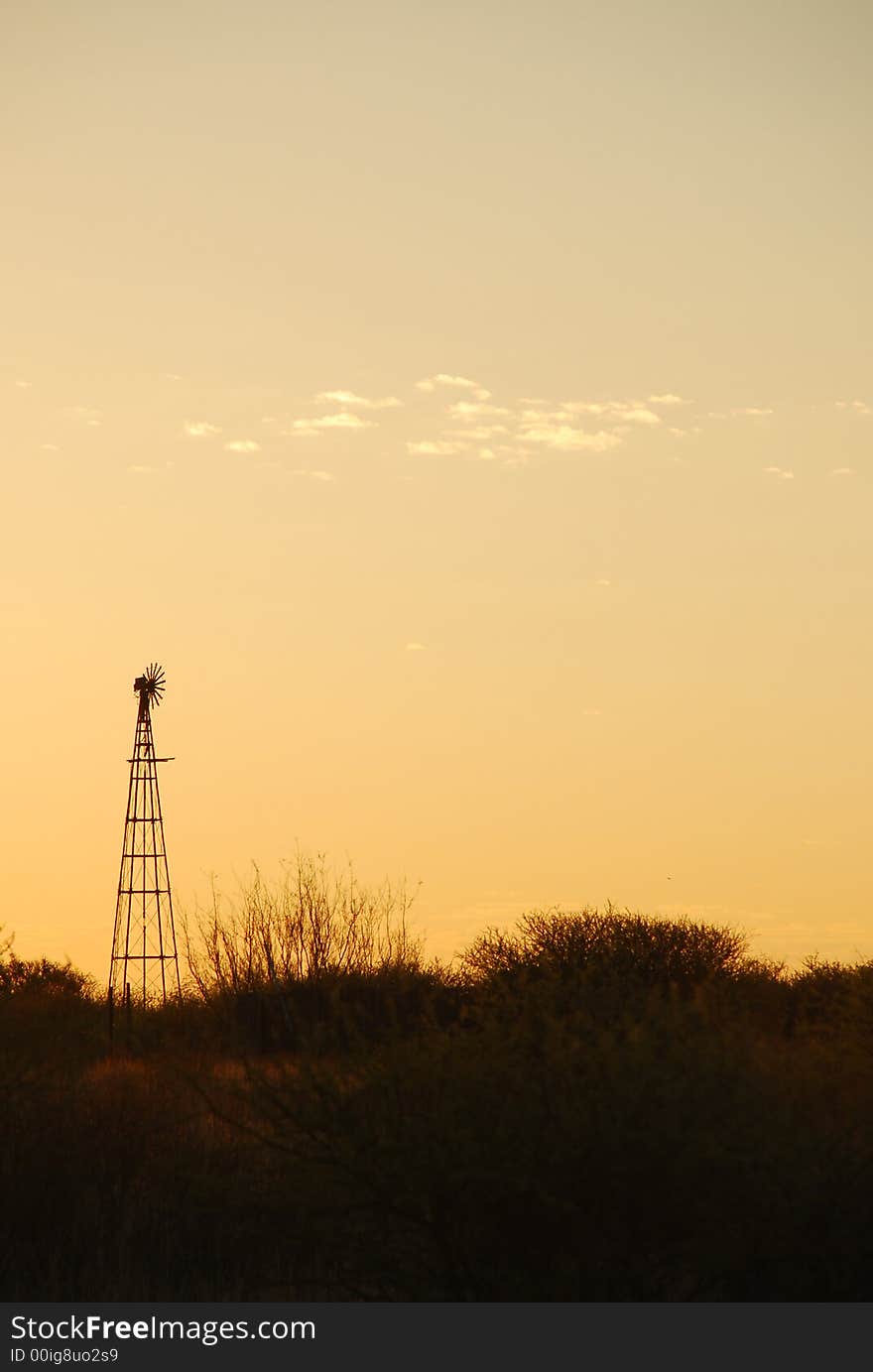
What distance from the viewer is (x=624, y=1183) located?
11977mm

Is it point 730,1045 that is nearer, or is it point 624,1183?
point 624,1183

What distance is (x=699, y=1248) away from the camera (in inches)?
479

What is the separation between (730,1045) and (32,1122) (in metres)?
8.39

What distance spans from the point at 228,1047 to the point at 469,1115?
22382mm

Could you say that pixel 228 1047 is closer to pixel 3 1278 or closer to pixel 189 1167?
pixel 189 1167
